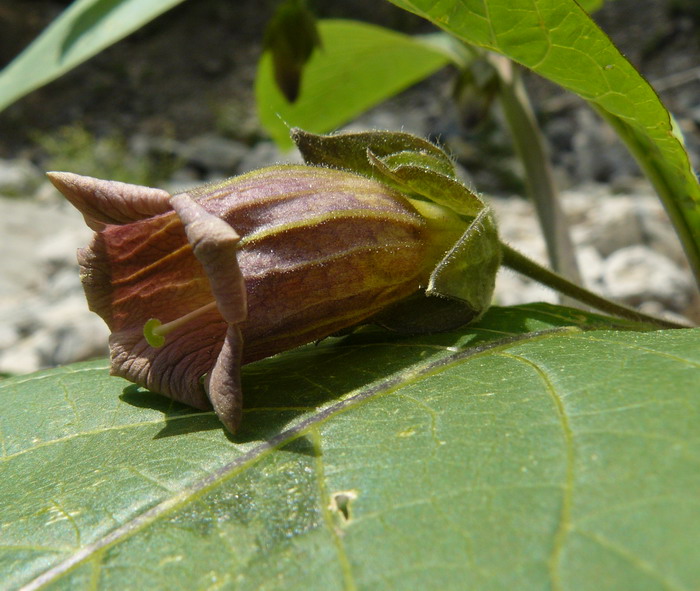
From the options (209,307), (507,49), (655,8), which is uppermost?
(655,8)

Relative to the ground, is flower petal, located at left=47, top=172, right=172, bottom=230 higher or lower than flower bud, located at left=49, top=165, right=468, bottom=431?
higher

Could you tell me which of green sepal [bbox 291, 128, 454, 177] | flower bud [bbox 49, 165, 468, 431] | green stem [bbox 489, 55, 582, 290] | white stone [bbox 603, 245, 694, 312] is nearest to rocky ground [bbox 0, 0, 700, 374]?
white stone [bbox 603, 245, 694, 312]

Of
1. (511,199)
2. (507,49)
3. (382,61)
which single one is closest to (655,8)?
(511,199)

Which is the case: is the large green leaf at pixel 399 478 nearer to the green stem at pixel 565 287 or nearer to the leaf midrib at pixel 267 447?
the leaf midrib at pixel 267 447

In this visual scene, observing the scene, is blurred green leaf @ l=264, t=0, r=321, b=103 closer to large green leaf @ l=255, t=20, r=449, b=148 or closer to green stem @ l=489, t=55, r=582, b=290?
large green leaf @ l=255, t=20, r=449, b=148

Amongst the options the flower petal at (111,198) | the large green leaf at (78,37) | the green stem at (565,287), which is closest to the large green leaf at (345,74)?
the large green leaf at (78,37)

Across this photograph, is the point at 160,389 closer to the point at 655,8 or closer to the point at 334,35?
the point at 334,35
